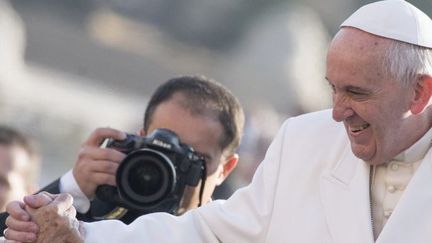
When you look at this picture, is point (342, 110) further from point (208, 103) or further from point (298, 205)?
point (208, 103)

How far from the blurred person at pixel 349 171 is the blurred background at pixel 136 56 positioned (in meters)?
6.92

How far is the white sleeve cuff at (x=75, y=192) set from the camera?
6.03 metres

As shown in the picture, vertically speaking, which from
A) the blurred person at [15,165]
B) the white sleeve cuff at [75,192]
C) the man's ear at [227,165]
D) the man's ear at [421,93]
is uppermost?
the man's ear at [421,93]

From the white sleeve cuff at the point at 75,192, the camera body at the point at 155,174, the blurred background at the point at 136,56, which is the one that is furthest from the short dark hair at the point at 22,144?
the blurred background at the point at 136,56

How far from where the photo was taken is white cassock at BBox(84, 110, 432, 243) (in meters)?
5.45

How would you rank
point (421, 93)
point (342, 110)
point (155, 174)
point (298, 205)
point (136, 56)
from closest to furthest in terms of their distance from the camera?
point (342, 110) < point (421, 93) < point (298, 205) < point (155, 174) < point (136, 56)

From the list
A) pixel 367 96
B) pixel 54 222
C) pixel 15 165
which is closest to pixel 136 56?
pixel 15 165

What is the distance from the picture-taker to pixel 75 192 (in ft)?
19.9

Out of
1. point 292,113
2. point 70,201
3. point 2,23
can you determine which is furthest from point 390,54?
point 2,23

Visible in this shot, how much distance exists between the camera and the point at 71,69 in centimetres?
1777

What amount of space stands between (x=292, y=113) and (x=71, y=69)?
5.13 m

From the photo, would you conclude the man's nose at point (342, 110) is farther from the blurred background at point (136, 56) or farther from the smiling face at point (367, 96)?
the blurred background at point (136, 56)

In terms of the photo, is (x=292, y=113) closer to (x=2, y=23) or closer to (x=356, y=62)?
(x=2, y=23)

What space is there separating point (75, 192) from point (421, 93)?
124cm
